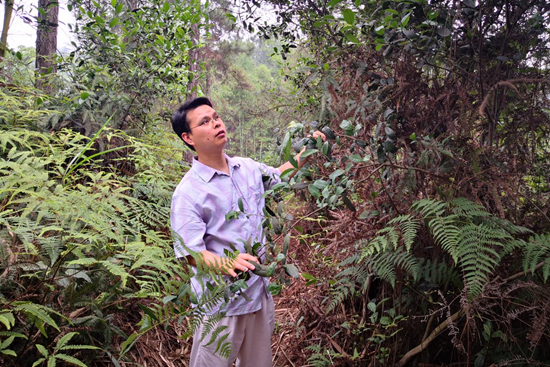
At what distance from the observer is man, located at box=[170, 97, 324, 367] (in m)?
2.15

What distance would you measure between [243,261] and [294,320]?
185 cm

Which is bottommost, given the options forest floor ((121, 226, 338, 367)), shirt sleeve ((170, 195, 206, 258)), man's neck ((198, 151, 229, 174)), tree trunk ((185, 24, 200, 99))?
forest floor ((121, 226, 338, 367))

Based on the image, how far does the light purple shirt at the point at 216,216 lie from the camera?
2119 millimetres

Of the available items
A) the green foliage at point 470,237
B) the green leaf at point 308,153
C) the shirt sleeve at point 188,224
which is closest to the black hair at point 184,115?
the shirt sleeve at point 188,224

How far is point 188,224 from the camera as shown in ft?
6.90

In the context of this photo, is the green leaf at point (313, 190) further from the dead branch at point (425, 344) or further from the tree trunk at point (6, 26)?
the tree trunk at point (6, 26)

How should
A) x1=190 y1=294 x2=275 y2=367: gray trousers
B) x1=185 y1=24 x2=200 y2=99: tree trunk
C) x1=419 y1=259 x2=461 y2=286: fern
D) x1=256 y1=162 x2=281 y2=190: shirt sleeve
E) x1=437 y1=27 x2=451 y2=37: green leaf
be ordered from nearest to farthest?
x1=437 y1=27 x2=451 y2=37: green leaf → x1=419 y1=259 x2=461 y2=286: fern → x1=190 y1=294 x2=275 y2=367: gray trousers → x1=256 y1=162 x2=281 y2=190: shirt sleeve → x1=185 y1=24 x2=200 y2=99: tree trunk

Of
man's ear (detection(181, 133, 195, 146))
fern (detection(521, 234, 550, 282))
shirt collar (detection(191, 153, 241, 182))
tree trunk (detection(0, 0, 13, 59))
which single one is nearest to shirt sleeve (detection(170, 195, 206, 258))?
shirt collar (detection(191, 153, 241, 182))

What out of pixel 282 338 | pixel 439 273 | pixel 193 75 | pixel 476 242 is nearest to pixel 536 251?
pixel 476 242

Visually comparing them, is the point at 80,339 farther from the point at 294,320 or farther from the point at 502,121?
the point at 502,121

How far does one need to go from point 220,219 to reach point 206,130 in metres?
0.54

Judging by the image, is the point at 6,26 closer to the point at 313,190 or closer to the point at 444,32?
the point at 313,190

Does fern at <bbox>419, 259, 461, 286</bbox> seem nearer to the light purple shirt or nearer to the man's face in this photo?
the light purple shirt

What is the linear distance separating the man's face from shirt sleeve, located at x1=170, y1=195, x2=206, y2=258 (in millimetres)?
370
